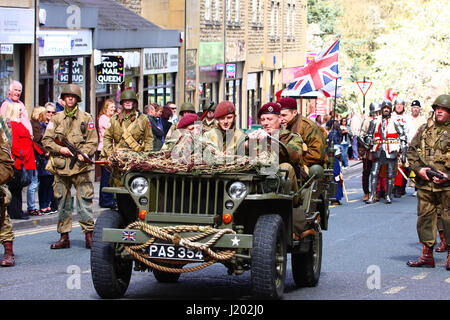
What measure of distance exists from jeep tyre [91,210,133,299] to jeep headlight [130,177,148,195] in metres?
0.41

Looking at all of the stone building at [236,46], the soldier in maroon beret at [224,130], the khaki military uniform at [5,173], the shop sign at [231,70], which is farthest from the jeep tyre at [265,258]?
the shop sign at [231,70]

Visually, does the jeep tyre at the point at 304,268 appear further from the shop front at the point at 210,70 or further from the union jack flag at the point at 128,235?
the shop front at the point at 210,70

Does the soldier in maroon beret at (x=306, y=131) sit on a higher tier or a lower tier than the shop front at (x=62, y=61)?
lower

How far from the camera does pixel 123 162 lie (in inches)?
347

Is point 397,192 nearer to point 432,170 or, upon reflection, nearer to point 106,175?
point 106,175

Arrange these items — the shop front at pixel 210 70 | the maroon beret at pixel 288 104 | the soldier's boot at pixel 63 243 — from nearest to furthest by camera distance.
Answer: the maroon beret at pixel 288 104 → the soldier's boot at pixel 63 243 → the shop front at pixel 210 70

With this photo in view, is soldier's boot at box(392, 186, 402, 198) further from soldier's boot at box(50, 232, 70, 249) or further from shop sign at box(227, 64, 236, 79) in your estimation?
shop sign at box(227, 64, 236, 79)

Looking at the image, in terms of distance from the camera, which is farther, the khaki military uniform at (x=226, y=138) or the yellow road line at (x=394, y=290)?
the yellow road line at (x=394, y=290)

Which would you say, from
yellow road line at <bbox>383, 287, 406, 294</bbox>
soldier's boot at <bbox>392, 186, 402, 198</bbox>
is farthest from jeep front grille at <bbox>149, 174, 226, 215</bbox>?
soldier's boot at <bbox>392, 186, 402, 198</bbox>

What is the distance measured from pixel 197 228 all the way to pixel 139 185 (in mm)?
663

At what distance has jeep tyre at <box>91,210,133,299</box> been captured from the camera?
28.7 ft

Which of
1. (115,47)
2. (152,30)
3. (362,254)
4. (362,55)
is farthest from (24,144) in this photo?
(362,55)

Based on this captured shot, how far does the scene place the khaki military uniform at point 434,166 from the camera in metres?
12.0

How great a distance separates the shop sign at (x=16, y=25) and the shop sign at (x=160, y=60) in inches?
328
